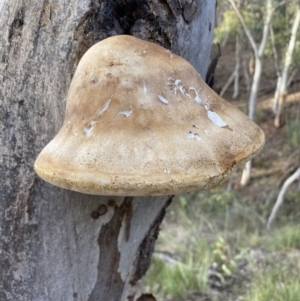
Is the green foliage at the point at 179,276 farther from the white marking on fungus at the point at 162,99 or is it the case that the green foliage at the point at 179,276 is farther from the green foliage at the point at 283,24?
the green foliage at the point at 283,24

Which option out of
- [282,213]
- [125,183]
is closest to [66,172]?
[125,183]

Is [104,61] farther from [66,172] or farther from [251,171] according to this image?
[251,171]

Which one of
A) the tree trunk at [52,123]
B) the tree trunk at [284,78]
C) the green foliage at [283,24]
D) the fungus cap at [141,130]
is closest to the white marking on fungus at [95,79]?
the fungus cap at [141,130]

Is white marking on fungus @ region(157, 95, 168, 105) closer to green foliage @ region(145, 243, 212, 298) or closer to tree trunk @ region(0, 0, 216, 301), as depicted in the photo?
tree trunk @ region(0, 0, 216, 301)

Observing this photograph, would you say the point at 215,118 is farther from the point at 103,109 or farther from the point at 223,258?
the point at 223,258

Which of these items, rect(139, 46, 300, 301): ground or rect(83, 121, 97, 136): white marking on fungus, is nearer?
rect(83, 121, 97, 136): white marking on fungus

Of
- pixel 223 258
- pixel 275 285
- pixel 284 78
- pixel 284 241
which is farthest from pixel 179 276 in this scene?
pixel 284 78

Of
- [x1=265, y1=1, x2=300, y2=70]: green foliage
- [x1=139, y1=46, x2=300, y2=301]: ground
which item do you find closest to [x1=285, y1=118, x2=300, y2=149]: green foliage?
[x1=139, y1=46, x2=300, y2=301]: ground

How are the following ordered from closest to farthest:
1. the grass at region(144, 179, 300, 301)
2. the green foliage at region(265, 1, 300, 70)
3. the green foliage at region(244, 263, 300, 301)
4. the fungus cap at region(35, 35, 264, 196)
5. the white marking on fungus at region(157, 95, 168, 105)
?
the fungus cap at region(35, 35, 264, 196) → the white marking on fungus at region(157, 95, 168, 105) → the green foliage at region(244, 263, 300, 301) → the grass at region(144, 179, 300, 301) → the green foliage at region(265, 1, 300, 70)
